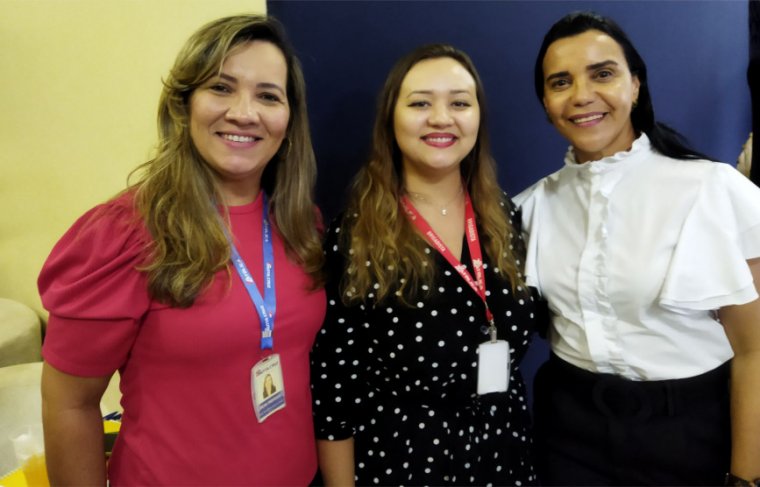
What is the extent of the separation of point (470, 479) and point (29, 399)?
1645mm

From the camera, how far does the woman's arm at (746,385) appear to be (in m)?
1.27

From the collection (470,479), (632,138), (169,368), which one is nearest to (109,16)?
(169,368)

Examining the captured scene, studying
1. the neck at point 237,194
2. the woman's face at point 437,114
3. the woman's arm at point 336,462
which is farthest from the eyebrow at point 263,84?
the woman's arm at point 336,462

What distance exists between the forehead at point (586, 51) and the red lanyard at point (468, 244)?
49 centimetres

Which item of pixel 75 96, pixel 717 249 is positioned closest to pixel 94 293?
pixel 75 96

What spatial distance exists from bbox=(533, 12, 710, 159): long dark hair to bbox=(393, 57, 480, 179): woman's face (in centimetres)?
31

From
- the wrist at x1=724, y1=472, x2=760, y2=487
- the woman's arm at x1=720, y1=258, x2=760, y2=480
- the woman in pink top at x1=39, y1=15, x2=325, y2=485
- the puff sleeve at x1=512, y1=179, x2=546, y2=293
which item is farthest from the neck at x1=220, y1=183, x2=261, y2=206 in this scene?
the wrist at x1=724, y1=472, x2=760, y2=487

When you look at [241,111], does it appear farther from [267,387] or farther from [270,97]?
[267,387]

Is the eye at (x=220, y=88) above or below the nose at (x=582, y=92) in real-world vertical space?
above

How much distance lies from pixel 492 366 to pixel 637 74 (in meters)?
0.94

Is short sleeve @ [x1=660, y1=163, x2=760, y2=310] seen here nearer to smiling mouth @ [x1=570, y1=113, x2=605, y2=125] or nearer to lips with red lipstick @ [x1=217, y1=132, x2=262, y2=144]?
smiling mouth @ [x1=570, y1=113, x2=605, y2=125]

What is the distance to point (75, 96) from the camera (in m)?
2.01

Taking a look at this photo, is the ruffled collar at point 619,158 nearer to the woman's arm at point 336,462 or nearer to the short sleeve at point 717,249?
the short sleeve at point 717,249

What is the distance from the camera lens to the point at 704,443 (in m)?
1.33
